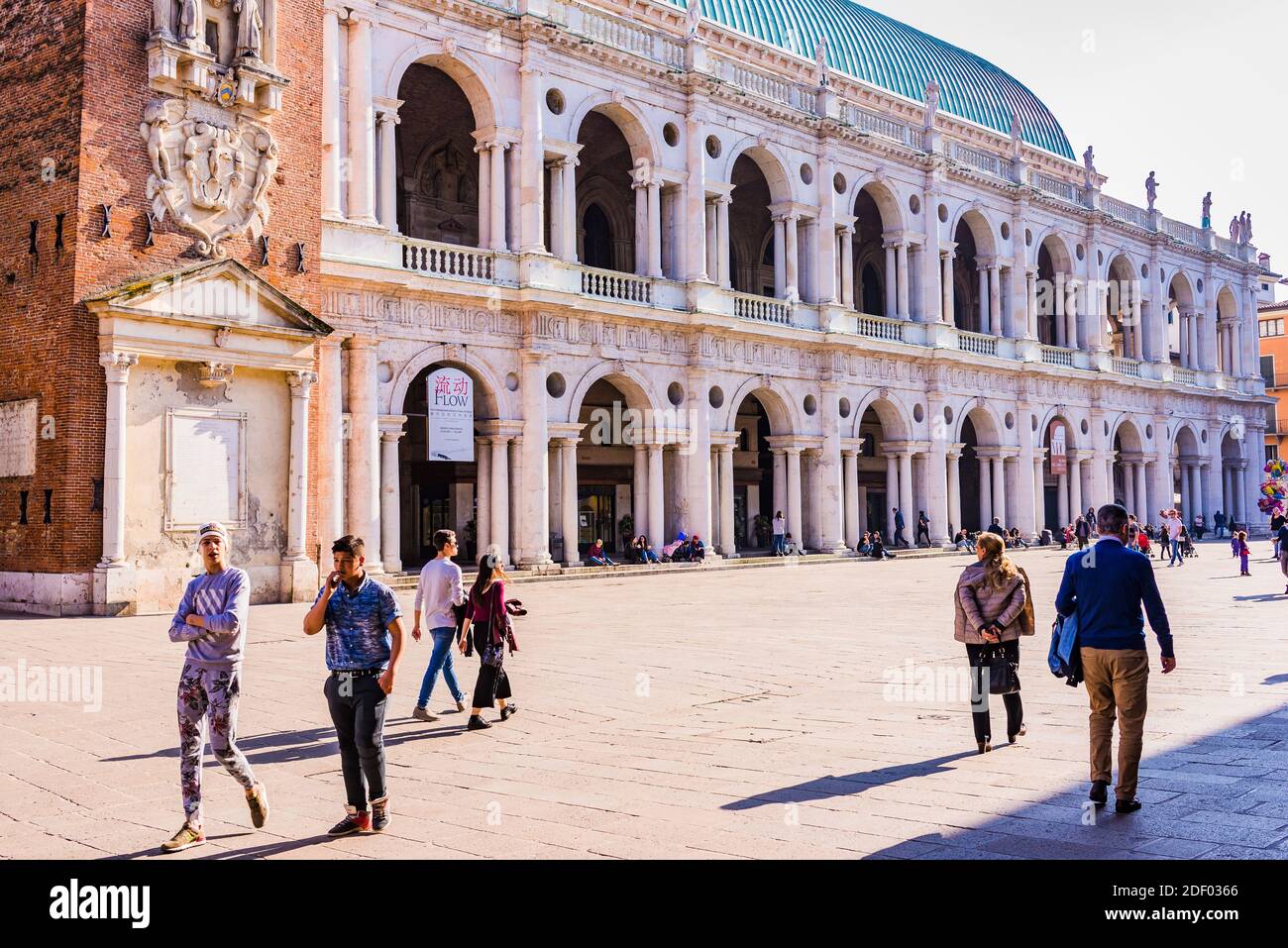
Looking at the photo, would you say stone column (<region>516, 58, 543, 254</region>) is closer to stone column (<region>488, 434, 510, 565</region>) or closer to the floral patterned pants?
stone column (<region>488, 434, 510, 565</region>)

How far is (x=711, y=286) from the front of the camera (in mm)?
32250

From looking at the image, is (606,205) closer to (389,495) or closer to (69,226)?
(389,495)

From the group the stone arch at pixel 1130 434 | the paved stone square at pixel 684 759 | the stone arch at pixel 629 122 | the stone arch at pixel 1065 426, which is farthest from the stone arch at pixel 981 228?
the paved stone square at pixel 684 759

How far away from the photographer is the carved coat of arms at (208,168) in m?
20.2

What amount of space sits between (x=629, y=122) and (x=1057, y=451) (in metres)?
23.2

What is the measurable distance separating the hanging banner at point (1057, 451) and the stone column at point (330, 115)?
100 feet

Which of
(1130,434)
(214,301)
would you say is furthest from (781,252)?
(1130,434)

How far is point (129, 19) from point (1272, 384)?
72.5 metres

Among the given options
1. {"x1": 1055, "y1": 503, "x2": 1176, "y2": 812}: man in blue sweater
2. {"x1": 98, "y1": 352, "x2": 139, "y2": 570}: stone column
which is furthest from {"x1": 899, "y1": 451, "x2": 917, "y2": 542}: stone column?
{"x1": 1055, "y1": 503, "x2": 1176, "y2": 812}: man in blue sweater

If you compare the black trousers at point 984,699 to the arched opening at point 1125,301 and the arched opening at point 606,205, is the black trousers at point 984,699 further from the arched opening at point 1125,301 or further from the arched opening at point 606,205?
the arched opening at point 1125,301

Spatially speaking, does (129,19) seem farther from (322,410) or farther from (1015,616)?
(1015,616)

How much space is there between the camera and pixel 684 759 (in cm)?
875
